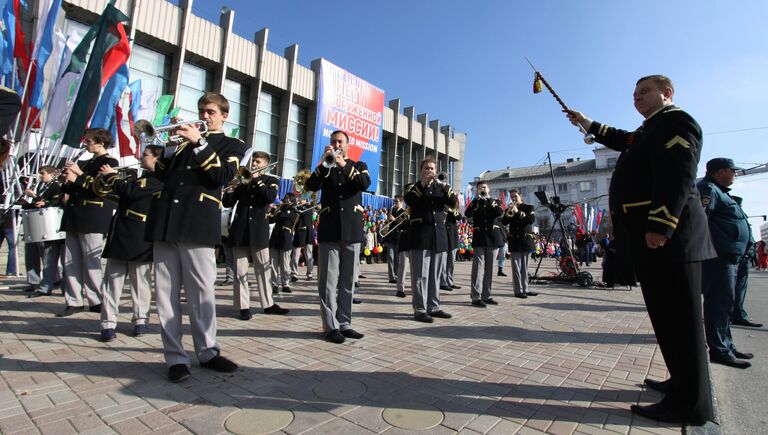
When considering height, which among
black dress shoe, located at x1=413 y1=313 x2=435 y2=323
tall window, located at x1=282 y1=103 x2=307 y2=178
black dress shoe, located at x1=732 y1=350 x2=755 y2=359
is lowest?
black dress shoe, located at x1=732 y1=350 x2=755 y2=359

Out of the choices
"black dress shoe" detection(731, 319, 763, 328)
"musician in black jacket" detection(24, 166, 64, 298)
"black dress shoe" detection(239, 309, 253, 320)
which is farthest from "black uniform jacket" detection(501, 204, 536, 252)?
"musician in black jacket" detection(24, 166, 64, 298)

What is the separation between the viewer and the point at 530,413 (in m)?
2.50

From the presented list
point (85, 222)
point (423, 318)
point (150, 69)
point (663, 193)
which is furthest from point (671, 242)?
point (150, 69)

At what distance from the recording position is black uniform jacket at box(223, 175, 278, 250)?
557 centimetres

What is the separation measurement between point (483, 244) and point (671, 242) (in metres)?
4.66

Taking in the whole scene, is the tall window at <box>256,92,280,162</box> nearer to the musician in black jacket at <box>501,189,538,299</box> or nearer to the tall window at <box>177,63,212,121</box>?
the tall window at <box>177,63,212,121</box>

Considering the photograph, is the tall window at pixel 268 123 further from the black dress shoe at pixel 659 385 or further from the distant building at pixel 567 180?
the distant building at pixel 567 180

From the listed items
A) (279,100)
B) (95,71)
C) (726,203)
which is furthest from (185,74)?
(726,203)

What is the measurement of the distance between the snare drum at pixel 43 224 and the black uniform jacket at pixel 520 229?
788 centimetres

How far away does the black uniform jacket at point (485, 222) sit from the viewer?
7.16 meters

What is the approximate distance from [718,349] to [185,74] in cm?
2177

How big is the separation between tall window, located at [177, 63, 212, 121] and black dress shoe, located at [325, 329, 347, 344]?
1804cm

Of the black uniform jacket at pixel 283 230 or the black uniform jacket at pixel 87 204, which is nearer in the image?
the black uniform jacket at pixel 87 204

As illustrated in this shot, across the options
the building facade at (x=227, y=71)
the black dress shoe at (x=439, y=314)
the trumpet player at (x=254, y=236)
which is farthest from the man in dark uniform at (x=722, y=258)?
the building facade at (x=227, y=71)
